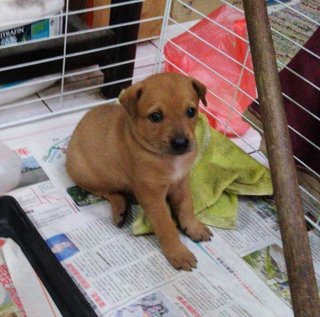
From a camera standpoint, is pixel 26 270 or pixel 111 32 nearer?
pixel 26 270

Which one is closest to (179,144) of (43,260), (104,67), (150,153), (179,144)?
(179,144)

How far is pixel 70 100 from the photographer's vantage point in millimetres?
1583

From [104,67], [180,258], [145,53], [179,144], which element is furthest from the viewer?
[145,53]

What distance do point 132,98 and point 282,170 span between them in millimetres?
443

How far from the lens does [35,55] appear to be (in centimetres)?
141

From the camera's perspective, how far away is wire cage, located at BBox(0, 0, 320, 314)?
123 cm

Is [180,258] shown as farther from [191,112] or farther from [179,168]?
[191,112]

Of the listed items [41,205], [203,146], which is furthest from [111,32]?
[41,205]

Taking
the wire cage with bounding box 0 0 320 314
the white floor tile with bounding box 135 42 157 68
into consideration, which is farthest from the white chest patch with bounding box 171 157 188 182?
the white floor tile with bounding box 135 42 157 68

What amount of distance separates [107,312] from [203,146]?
541 mm

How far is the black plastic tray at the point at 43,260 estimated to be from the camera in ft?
3.29

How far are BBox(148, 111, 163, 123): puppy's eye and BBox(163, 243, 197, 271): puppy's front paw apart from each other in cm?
28

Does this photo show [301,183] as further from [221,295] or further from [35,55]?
[35,55]

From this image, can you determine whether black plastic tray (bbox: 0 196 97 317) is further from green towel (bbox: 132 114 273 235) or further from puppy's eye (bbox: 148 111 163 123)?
puppy's eye (bbox: 148 111 163 123)
